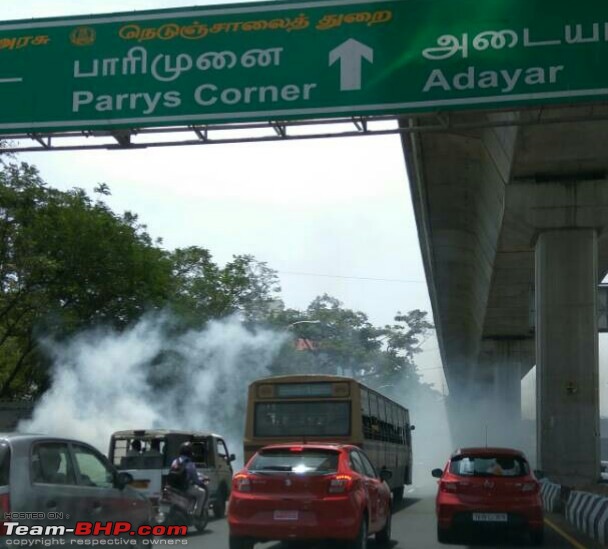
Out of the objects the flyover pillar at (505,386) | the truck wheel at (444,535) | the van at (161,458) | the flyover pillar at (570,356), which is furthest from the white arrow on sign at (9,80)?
the flyover pillar at (505,386)

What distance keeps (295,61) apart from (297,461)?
5310mm

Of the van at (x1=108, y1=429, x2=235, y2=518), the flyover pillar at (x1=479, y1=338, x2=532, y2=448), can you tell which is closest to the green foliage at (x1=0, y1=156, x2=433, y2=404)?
the van at (x1=108, y1=429, x2=235, y2=518)

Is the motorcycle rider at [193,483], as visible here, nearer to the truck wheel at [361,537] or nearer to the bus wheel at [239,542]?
the bus wheel at [239,542]

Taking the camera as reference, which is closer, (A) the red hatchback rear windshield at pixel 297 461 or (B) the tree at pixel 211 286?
(A) the red hatchback rear windshield at pixel 297 461

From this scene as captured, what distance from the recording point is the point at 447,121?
12.0m

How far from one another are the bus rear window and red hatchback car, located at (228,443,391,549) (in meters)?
7.48

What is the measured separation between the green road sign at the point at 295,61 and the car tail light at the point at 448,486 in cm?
578

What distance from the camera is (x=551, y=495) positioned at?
808 inches

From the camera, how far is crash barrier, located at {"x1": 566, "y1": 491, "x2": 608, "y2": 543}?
13.9m

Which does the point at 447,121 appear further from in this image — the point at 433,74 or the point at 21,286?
the point at 21,286

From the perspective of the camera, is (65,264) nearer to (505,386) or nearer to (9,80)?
(9,80)

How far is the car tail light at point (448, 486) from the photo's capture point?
13.8 metres

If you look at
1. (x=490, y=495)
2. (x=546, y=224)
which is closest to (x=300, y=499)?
(x=490, y=495)

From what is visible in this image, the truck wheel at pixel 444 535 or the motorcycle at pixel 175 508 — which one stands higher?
the motorcycle at pixel 175 508
